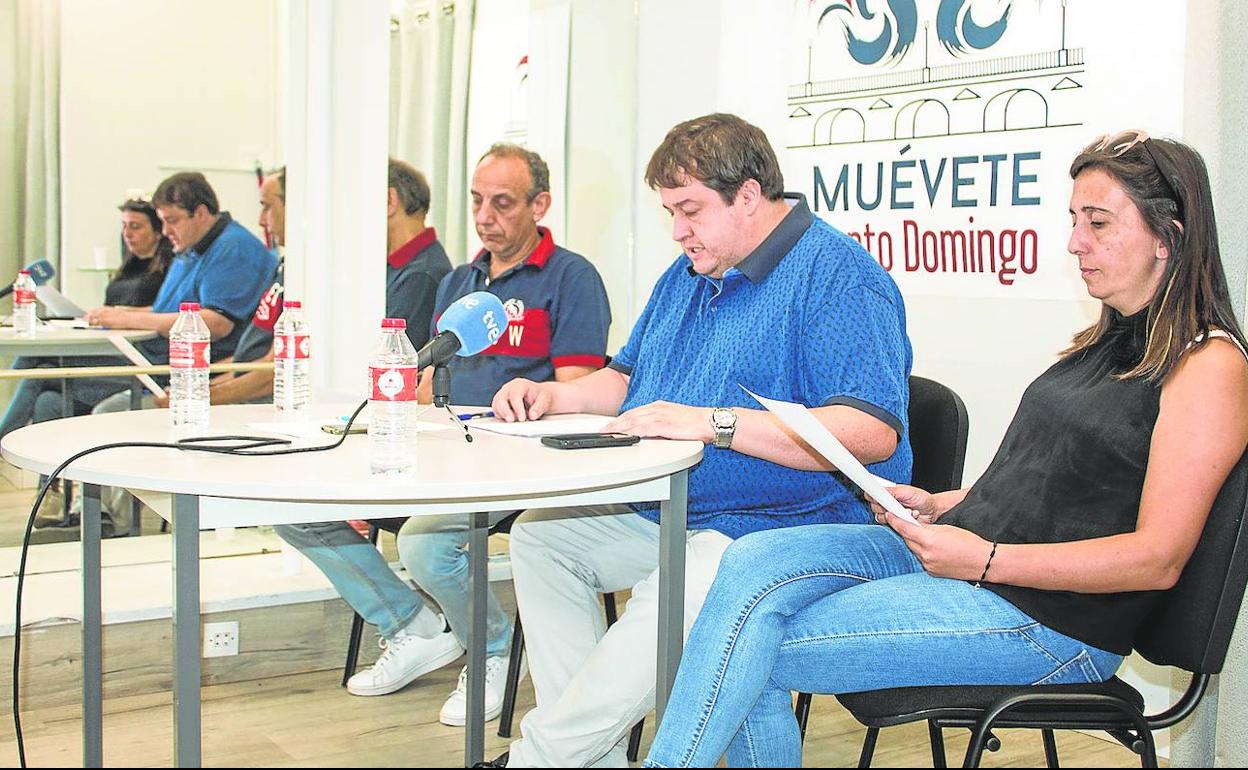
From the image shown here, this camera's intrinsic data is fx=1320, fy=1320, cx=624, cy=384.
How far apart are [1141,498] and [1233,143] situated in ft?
3.72

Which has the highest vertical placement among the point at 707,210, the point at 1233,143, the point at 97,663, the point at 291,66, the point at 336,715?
the point at 291,66

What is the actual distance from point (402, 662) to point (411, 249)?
4.15ft

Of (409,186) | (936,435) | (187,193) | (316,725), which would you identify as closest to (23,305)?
(187,193)

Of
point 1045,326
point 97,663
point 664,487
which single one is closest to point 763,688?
point 664,487

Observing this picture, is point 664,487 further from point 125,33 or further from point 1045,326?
point 125,33

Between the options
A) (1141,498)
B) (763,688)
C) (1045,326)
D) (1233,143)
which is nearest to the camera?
(1141,498)

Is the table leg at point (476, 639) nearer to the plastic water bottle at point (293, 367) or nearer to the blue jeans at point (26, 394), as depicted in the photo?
the plastic water bottle at point (293, 367)

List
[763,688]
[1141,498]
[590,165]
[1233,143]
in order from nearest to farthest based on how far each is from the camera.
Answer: [1141,498], [763,688], [1233,143], [590,165]

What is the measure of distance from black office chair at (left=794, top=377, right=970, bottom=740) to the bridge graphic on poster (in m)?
0.83

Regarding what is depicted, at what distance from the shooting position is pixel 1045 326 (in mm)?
2969

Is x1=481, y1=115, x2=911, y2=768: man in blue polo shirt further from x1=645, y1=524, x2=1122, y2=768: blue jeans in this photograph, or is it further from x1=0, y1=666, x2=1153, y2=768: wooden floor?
x1=0, y1=666, x2=1153, y2=768: wooden floor

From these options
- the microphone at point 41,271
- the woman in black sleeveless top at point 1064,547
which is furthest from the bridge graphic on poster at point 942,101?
the microphone at point 41,271

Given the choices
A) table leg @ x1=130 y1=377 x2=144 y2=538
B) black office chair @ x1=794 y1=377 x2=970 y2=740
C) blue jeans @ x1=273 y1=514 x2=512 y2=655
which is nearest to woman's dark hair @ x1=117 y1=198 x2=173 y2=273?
table leg @ x1=130 y1=377 x2=144 y2=538

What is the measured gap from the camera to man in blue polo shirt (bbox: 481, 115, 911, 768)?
2.16 meters
